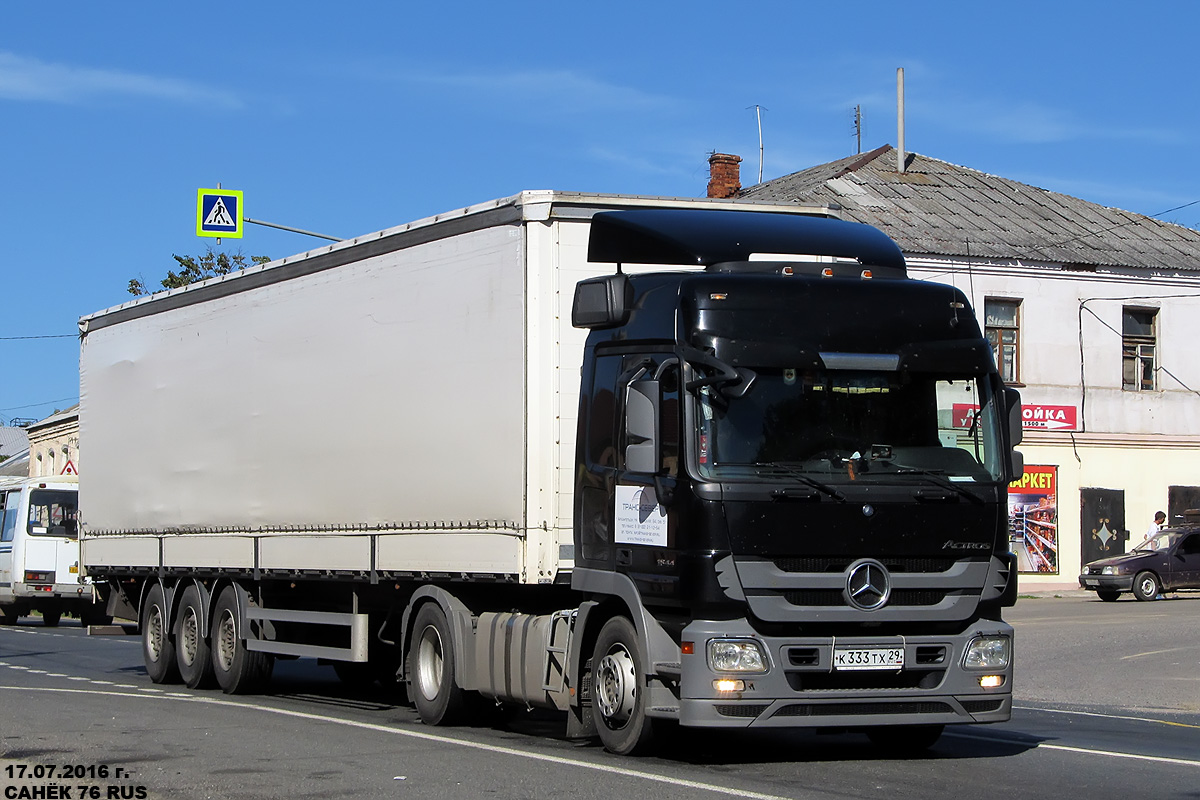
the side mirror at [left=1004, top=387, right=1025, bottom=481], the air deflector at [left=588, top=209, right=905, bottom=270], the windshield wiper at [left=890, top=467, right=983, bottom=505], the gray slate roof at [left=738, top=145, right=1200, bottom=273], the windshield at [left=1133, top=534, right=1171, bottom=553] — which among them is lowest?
the windshield at [left=1133, top=534, right=1171, bottom=553]

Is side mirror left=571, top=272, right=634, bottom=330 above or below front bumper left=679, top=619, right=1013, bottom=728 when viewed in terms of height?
above

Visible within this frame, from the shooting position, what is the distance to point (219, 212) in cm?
3120

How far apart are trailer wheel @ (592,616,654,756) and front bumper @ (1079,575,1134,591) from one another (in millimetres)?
24903

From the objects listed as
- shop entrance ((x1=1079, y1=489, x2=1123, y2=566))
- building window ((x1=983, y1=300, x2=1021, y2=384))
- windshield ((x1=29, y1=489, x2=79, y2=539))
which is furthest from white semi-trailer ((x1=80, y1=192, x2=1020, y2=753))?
shop entrance ((x1=1079, y1=489, x2=1123, y2=566))

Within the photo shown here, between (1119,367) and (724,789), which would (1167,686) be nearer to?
(724,789)

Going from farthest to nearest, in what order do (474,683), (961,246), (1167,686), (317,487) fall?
(961,246)
(1167,686)
(317,487)
(474,683)

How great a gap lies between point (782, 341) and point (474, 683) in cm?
405

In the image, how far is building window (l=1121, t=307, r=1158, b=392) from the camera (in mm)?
38719

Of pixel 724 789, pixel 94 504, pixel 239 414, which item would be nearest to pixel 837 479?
pixel 724 789

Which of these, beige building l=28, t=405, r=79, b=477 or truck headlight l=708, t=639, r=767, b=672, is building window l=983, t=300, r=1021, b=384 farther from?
beige building l=28, t=405, r=79, b=477

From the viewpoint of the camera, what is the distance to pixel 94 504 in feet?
65.4

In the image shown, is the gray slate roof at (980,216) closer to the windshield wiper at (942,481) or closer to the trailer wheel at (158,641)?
the trailer wheel at (158,641)

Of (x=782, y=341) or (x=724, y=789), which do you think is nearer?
(x=724, y=789)

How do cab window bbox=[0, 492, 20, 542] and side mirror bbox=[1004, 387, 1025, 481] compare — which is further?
cab window bbox=[0, 492, 20, 542]
